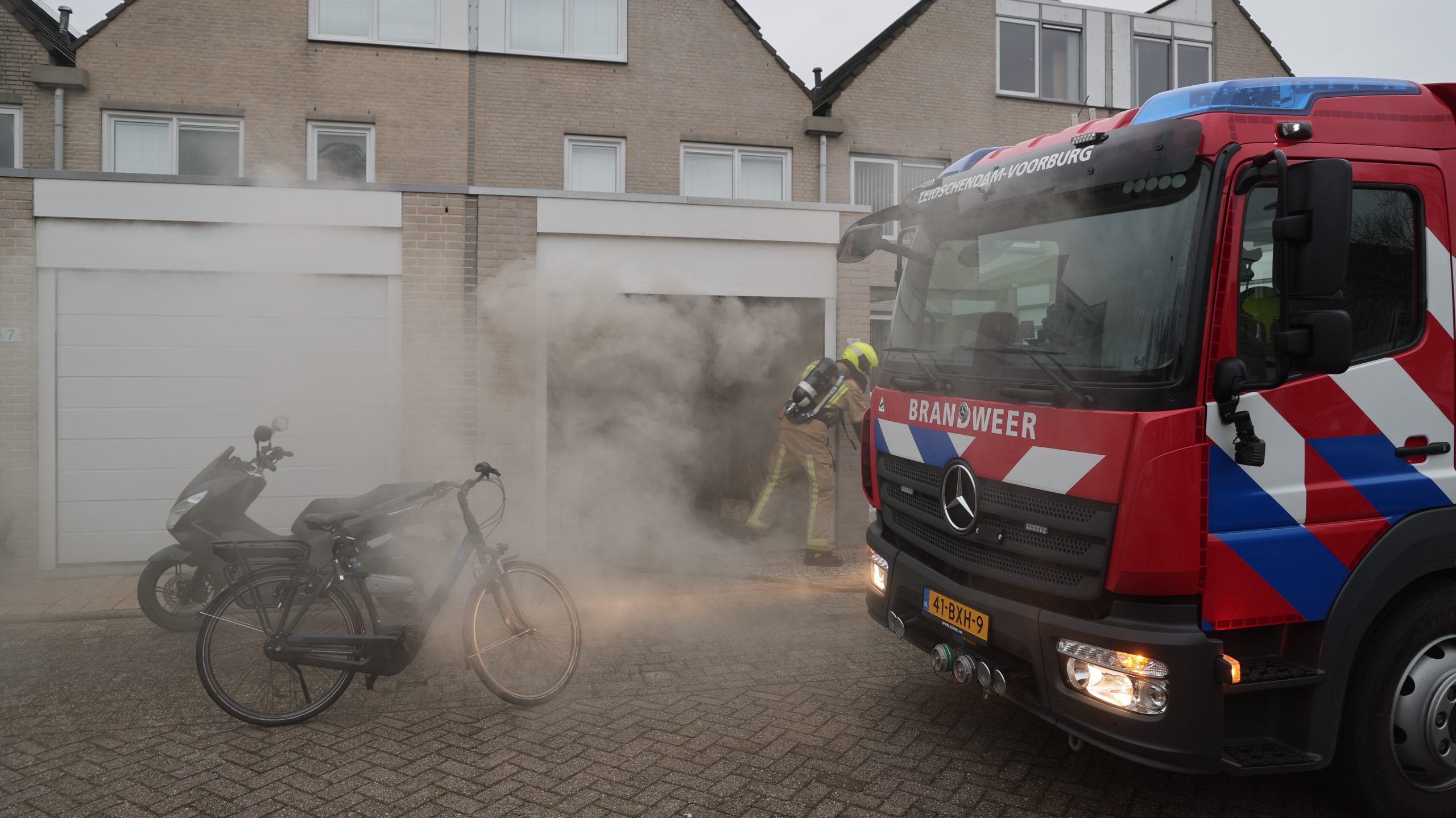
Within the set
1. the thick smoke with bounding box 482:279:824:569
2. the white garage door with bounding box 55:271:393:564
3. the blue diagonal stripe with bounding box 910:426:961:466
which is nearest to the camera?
the blue diagonal stripe with bounding box 910:426:961:466

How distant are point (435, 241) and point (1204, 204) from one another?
6747 mm

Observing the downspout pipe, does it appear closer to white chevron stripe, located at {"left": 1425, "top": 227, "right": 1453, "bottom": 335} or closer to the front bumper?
the front bumper

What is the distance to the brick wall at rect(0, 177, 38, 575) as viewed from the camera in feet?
24.6

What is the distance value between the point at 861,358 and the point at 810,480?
121cm

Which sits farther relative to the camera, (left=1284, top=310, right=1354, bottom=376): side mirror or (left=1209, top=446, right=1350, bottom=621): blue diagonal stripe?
(left=1209, top=446, right=1350, bottom=621): blue diagonal stripe

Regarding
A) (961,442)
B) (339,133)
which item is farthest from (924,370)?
(339,133)

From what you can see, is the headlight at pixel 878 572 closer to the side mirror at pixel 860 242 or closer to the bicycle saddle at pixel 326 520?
the side mirror at pixel 860 242

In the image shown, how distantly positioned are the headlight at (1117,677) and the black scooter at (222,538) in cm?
355

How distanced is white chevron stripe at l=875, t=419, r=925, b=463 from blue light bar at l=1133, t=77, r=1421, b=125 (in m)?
1.57

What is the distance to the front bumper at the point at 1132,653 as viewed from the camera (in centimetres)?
287

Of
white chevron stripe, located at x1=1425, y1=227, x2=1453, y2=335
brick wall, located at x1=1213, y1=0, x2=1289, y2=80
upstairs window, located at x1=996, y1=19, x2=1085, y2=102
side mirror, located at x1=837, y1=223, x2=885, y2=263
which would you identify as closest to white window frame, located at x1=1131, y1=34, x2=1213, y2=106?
brick wall, located at x1=1213, y1=0, x2=1289, y2=80

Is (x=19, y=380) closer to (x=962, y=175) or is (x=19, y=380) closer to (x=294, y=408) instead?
(x=294, y=408)

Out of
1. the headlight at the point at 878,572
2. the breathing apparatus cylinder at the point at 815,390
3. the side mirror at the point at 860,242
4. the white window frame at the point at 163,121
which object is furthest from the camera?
the white window frame at the point at 163,121

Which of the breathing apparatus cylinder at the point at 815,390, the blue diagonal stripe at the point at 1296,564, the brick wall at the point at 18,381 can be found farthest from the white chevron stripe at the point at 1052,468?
the brick wall at the point at 18,381
